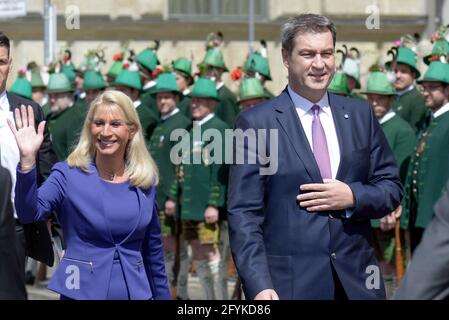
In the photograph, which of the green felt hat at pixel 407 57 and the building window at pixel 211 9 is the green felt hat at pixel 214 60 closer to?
the green felt hat at pixel 407 57

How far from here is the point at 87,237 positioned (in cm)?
659

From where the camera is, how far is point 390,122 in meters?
11.4

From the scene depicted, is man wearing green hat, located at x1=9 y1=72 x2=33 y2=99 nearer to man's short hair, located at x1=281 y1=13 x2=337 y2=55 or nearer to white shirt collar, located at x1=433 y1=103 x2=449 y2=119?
white shirt collar, located at x1=433 y1=103 x2=449 y2=119

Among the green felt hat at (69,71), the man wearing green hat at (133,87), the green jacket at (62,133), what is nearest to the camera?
the man wearing green hat at (133,87)

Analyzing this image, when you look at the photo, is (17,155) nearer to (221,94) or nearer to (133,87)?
(221,94)

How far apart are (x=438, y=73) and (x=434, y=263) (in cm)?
632

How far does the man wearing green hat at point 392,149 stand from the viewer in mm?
10945

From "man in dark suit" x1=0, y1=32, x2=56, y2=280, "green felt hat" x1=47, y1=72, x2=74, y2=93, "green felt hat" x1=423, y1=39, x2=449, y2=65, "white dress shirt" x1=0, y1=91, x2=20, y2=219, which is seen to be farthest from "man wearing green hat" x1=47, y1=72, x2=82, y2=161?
"white dress shirt" x1=0, y1=91, x2=20, y2=219

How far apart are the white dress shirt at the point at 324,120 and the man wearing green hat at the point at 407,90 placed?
6.01 meters

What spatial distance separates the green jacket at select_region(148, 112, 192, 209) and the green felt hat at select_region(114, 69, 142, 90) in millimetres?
1432

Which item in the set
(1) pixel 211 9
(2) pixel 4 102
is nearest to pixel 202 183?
(2) pixel 4 102

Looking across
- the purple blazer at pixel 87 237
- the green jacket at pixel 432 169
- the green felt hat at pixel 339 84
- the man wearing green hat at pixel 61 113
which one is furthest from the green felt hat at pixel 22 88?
the purple blazer at pixel 87 237
